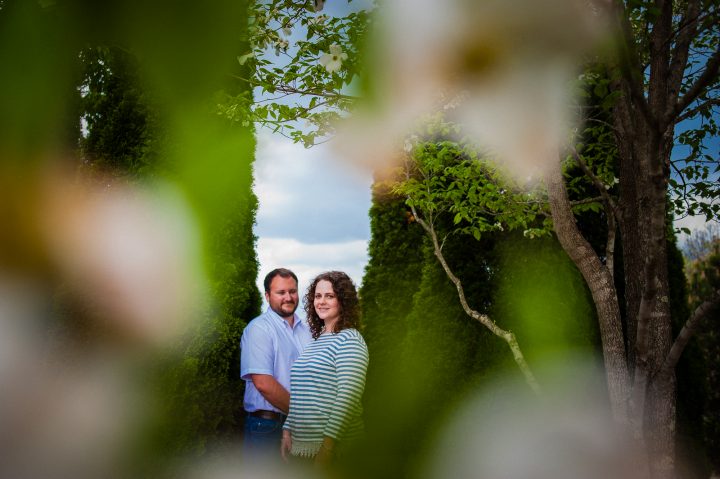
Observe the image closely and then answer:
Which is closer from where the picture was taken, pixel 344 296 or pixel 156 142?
pixel 344 296

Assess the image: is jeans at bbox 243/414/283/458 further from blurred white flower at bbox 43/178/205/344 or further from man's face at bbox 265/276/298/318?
blurred white flower at bbox 43/178/205/344

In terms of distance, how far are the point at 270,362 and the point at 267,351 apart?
82mm

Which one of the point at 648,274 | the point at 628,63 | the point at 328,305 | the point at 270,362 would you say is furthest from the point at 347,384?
the point at 628,63

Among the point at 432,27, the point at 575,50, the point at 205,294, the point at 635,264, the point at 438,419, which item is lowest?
the point at 438,419

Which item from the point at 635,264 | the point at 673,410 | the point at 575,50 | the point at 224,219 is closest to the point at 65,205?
the point at 224,219

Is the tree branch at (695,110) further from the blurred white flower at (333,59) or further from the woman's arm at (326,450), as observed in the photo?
the woman's arm at (326,450)

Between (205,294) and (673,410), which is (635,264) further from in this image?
(205,294)

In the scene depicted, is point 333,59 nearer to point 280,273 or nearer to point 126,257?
point 280,273

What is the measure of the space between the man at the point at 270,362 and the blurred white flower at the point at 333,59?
1.51m

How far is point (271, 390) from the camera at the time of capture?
11.6ft

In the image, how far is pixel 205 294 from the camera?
4730 millimetres

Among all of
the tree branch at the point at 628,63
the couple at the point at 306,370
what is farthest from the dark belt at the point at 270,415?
the tree branch at the point at 628,63

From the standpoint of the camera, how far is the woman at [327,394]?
295 centimetres

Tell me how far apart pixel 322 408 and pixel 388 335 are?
5.65 m
